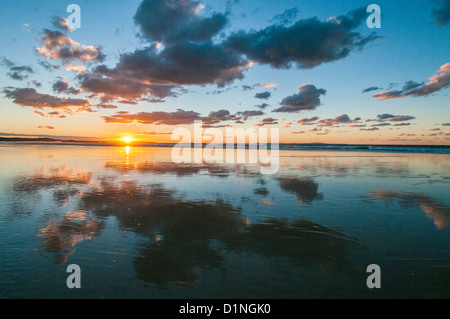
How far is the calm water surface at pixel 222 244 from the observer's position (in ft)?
14.7

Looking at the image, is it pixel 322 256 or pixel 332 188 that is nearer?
pixel 322 256

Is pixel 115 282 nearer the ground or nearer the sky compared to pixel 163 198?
nearer the ground

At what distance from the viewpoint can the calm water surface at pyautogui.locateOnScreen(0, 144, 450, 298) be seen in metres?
4.48

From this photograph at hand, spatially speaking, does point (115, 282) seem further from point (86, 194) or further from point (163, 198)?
point (86, 194)

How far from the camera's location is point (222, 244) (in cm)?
622

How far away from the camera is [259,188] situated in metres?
13.3
